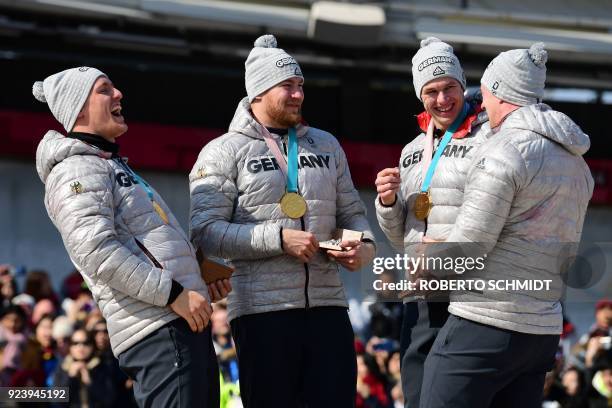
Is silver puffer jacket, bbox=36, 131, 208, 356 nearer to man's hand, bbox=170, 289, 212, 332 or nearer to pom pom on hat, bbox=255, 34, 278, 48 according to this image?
man's hand, bbox=170, 289, 212, 332

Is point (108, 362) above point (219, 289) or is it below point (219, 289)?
below

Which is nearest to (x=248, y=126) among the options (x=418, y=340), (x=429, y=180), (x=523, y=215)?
(x=429, y=180)

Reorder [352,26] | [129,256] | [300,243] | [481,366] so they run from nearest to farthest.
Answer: [481,366], [129,256], [300,243], [352,26]

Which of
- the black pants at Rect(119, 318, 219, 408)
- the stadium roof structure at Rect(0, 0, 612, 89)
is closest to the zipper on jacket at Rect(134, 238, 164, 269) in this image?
the black pants at Rect(119, 318, 219, 408)

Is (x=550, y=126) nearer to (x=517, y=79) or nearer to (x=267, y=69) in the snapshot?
(x=517, y=79)

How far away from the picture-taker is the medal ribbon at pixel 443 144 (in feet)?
18.6

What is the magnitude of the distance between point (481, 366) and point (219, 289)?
1.29m

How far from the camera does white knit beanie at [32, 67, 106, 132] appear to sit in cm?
529

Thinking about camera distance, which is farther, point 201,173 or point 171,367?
point 201,173

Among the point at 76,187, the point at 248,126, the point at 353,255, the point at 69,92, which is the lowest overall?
the point at 353,255

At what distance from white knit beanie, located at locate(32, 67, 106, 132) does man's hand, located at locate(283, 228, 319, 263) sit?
106cm

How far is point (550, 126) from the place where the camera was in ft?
15.9

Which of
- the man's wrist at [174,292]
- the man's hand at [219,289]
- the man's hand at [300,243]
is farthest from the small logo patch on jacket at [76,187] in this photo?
the man's hand at [300,243]

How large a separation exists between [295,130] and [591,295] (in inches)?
61.9
